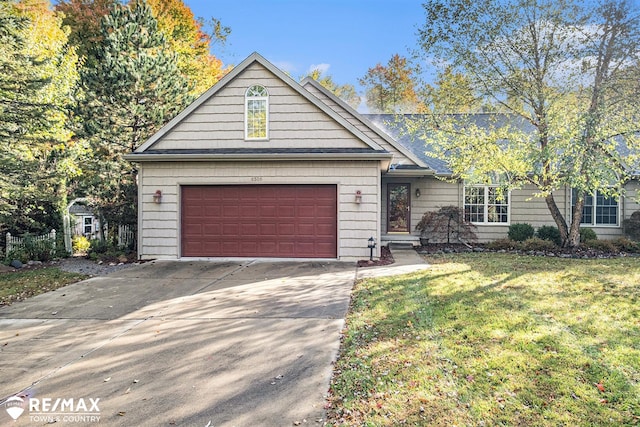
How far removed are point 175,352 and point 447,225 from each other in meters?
12.0

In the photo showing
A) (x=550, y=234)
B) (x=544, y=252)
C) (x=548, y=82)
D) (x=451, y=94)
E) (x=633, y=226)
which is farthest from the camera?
(x=550, y=234)

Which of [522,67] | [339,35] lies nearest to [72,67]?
→ [522,67]

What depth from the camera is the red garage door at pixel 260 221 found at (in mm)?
11523

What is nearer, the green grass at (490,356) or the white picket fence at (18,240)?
the green grass at (490,356)

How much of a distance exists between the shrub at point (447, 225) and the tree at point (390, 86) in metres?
18.4

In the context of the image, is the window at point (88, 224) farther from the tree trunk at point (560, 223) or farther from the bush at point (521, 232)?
the tree trunk at point (560, 223)

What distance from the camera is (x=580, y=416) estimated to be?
3195 mm

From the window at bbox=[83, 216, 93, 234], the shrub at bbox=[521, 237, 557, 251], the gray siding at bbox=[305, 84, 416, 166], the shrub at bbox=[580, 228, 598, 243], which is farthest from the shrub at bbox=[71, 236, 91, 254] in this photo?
the shrub at bbox=[580, 228, 598, 243]

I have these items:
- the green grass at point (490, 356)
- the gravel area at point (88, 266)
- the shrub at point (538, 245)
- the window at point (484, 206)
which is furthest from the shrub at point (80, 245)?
the shrub at point (538, 245)

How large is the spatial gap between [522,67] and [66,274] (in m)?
14.0

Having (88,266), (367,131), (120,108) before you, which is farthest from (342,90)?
(88,266)

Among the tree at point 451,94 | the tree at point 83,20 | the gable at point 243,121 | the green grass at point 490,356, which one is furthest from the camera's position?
the tree at point 83,20

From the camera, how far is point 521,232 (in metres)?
14.2

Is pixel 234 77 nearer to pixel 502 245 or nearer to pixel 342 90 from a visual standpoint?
pixel 502 245
